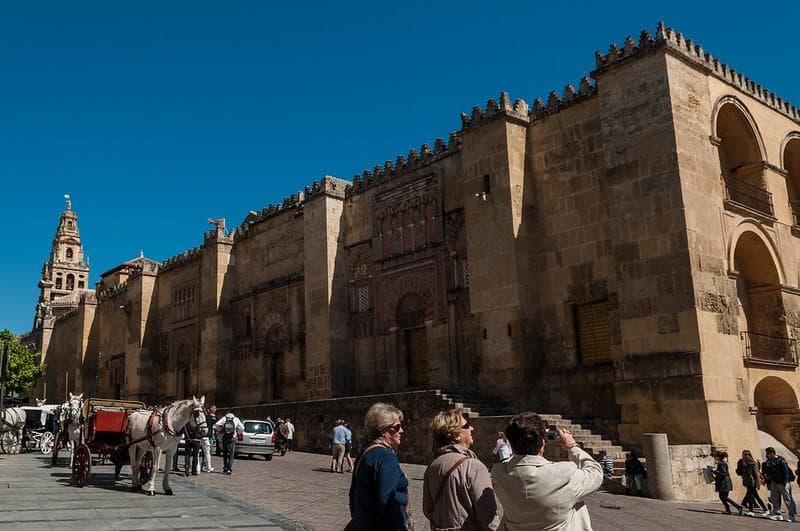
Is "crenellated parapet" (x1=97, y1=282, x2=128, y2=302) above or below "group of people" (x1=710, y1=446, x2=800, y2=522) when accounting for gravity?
above

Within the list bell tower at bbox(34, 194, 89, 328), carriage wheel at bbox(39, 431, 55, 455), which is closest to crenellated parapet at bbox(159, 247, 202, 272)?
carriage wheel at bbox(39, 431, 55, 455)

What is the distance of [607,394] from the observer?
16.2m

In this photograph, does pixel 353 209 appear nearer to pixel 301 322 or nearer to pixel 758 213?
pixel 301 322

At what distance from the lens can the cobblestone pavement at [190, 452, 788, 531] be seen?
9761 mm

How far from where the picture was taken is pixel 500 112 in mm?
18422

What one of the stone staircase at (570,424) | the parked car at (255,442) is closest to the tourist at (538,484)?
the stone staircase at (570,424)

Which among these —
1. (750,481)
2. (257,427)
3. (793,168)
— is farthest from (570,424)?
(793,168)

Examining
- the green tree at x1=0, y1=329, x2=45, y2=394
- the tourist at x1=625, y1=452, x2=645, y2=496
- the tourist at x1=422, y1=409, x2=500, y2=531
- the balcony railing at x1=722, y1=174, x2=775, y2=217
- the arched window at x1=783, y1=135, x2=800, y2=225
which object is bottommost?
the tourist at x1=625, y1=452, x2=645, y2=496

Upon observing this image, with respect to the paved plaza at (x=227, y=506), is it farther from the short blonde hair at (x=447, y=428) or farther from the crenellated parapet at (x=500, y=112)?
the crenellated parapet at (x=500, y=112)

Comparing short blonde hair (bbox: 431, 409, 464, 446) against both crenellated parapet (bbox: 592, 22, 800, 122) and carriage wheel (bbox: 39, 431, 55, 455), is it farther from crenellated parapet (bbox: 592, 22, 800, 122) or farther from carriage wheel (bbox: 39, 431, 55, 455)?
carriage wheel (bbox: 39, 431, 55, 455)

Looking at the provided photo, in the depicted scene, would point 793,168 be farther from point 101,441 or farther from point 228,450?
point 101,441

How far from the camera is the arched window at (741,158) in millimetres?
17609

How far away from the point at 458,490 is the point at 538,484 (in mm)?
515

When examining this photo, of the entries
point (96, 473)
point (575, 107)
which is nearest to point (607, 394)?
point (575, 107)
